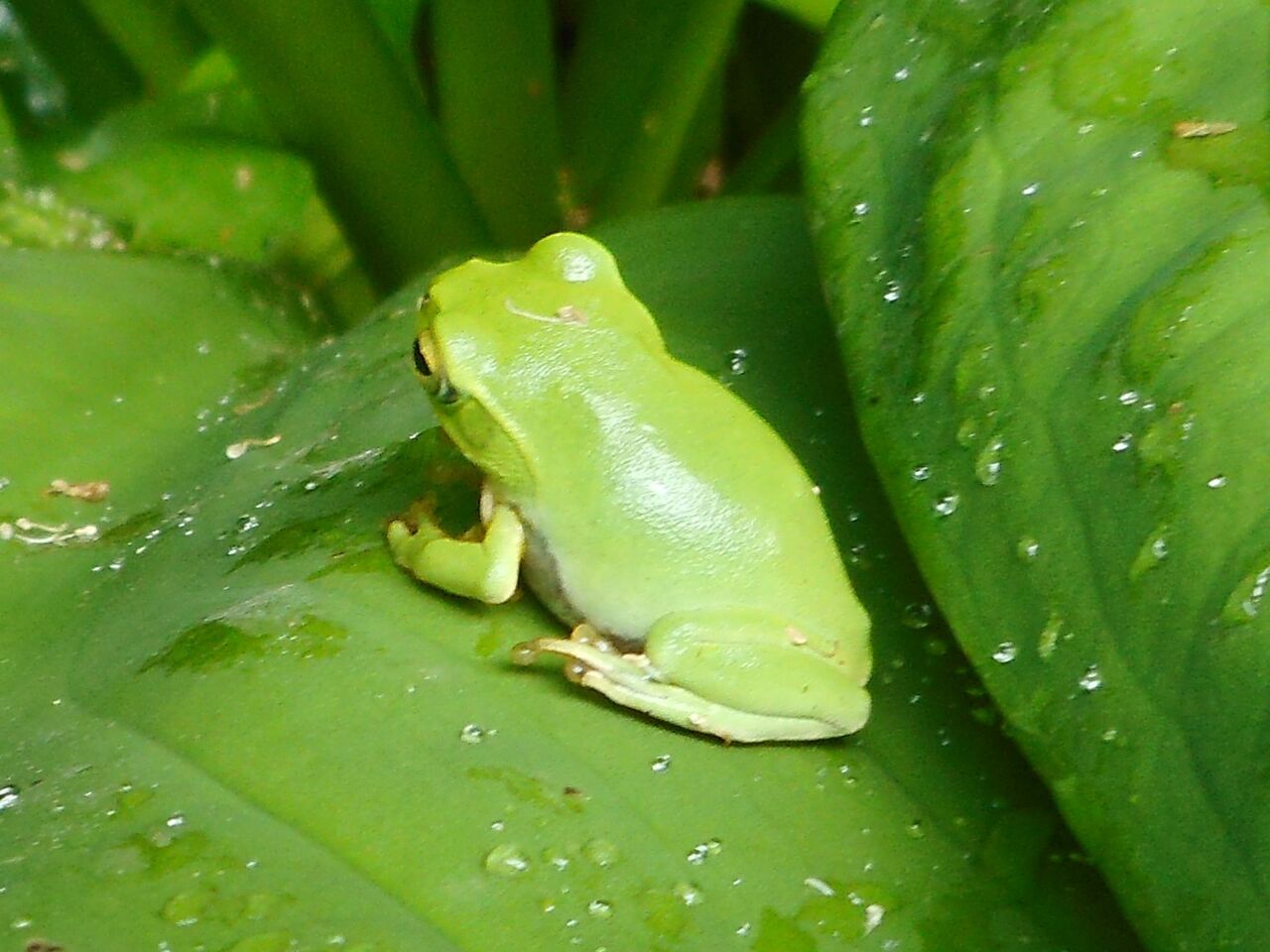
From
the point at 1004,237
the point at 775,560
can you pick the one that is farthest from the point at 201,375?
the point at 1004,237

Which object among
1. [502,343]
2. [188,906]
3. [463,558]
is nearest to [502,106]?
[502,343]

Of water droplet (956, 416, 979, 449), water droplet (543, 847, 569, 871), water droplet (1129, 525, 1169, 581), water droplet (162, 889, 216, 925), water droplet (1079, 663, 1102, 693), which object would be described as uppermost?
water droplet (956, 416, 979, 449)

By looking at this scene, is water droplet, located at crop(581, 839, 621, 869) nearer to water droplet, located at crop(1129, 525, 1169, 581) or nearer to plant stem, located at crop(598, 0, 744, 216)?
water droplet, located at crop(1129, 525, 1169, 581)

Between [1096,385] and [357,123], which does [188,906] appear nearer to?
[1096,385]

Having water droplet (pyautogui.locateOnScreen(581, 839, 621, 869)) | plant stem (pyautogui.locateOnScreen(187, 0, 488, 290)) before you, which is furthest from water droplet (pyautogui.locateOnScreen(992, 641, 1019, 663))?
plant stem (pyautogui.locateOnScreen(187, 0, 488, 290))

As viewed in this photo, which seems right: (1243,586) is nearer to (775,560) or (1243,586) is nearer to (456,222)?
(775,560)

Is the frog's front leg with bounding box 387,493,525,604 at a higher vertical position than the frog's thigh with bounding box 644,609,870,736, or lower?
higher

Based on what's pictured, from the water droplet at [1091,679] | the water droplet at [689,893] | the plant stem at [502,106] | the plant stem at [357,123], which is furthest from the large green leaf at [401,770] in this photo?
the plant stem at [502,106]
